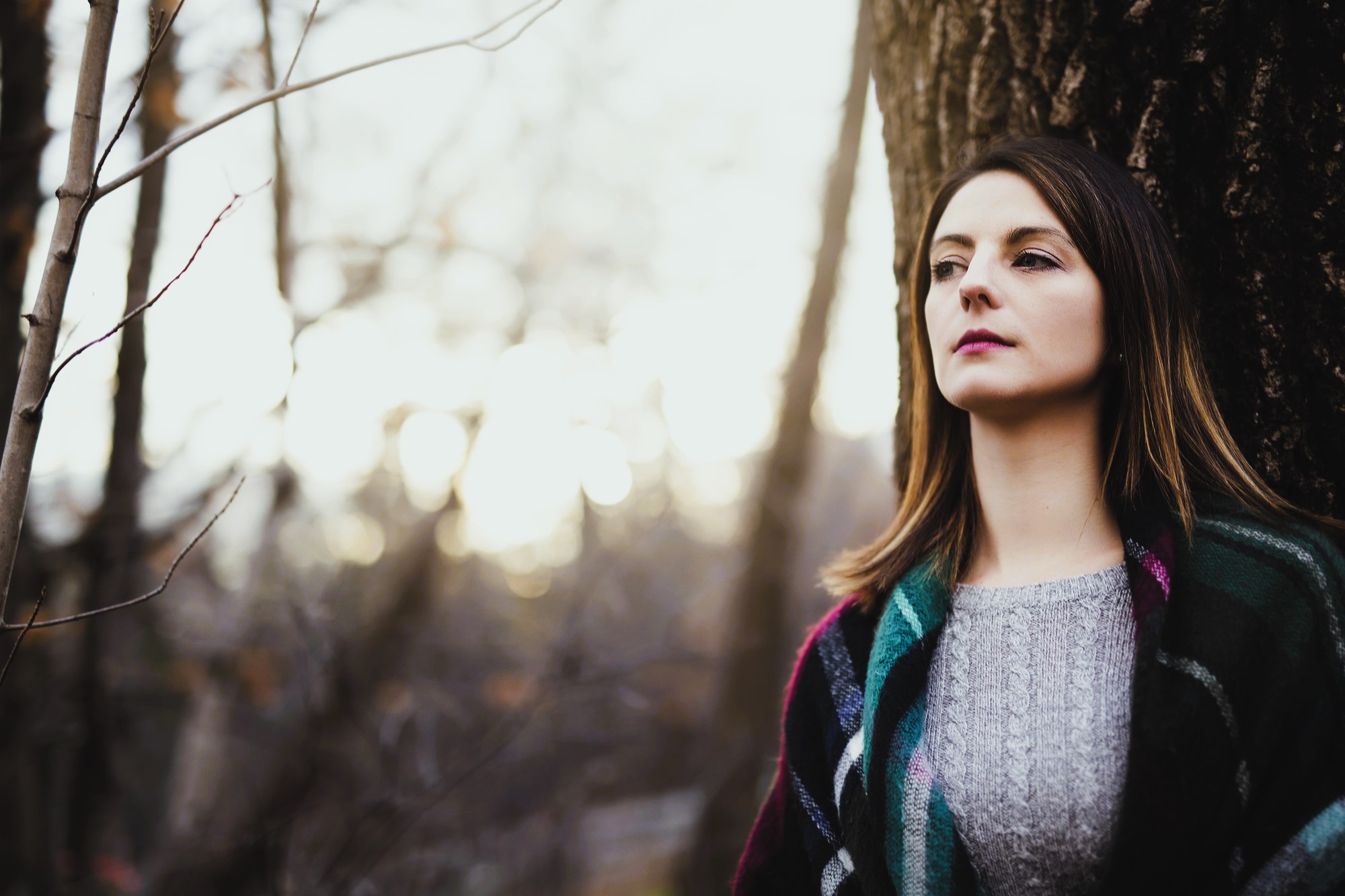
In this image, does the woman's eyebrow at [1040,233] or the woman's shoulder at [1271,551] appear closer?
the woman's shoulder at [1271,551]

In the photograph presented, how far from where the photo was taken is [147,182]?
4.07 m

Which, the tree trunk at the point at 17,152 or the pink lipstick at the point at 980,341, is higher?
the tree trunk at the point at 17,152

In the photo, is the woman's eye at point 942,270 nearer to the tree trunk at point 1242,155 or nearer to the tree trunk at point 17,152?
the tree trunk at point 1242,155

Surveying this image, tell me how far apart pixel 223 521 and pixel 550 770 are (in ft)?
18.0

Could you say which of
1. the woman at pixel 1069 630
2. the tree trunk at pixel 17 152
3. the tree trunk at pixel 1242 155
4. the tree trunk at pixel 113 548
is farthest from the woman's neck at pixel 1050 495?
the tree trunk at pixel 113 548

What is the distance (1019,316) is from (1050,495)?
344 mm

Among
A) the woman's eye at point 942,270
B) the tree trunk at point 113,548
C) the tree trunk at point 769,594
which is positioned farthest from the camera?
the tree trunk at point 769,594

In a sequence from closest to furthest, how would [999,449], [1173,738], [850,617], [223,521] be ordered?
[1173,738] → [999,449] → [850,617] → [223,521]

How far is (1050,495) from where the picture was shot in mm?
1554

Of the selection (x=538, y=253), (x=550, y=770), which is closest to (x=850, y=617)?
(x=538, y=253)

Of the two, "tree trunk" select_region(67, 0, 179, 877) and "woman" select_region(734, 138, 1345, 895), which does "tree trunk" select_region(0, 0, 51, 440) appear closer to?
"tree trunk" select_region(67, 0, 179, 877)

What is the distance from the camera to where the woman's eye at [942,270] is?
1.68 metres

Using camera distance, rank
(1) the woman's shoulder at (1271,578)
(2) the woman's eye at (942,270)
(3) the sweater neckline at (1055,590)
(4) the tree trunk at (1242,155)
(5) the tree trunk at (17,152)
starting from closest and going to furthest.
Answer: (1) the woman's shoulder at (1271,578) → (3) the sweater neckline at (1055,590) → (4) the tree trunk at (1242,155) → (2) the woman's eye at (942,270) → (5) the tree trunk at (17,152)

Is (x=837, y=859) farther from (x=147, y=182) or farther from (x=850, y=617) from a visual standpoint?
(x=147, y=182)
